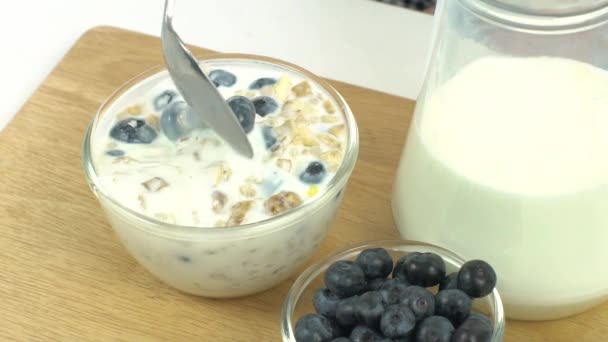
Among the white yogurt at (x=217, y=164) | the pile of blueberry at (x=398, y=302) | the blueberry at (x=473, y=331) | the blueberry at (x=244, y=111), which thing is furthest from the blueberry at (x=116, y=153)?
the blueberry at (x=473, y=331)

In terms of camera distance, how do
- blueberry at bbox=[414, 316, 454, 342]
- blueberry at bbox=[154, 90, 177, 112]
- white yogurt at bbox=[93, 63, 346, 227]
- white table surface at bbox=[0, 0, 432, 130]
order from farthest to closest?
white table surface at bbox=[0, 0, 432, 130] < blueberry at bbox=[154, 90, 177, 112] < white yogurt at bbox=[93, 63, 346, 227] < blueberry at bbox=[414, 316, 454, 342]

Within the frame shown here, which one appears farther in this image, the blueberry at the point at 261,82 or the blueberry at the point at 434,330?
the blueberry at the point at 261,82

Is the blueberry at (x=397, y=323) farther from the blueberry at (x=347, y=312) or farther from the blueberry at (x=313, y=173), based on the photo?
the blueberry at (x=313, y=173)

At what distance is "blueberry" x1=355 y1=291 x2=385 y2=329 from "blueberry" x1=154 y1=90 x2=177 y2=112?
0.29 metres

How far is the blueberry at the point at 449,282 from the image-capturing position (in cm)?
64

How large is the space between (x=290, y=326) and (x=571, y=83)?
11.6 inches

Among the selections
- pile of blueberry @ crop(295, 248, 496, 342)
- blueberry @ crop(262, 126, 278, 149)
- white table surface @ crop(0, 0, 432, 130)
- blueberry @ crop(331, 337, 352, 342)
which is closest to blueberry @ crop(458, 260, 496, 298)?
pile of blueberry @ crop(295, 248, 496, 342)

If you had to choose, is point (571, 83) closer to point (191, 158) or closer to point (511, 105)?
point (511, 105)

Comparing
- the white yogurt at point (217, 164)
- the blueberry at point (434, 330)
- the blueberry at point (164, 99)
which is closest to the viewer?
the blueberry at point (434, 330)

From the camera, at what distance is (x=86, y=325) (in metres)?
0.73

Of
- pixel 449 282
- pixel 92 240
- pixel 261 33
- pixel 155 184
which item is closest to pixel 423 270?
pixel 449 282

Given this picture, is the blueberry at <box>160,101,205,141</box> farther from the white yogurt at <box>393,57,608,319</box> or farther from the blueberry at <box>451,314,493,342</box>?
the blueberry at <box>451,314,493,342</box>

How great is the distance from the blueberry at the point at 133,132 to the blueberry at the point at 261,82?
111 mm

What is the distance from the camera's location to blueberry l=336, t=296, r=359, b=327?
1.98 ft
